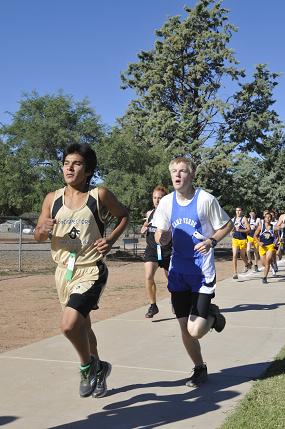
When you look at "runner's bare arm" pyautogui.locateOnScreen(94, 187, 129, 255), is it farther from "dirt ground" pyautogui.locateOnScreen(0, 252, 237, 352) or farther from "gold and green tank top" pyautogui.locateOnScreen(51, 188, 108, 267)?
"dirt ground" pyautogui.locateOnScreen(0, 252, 237, 352)

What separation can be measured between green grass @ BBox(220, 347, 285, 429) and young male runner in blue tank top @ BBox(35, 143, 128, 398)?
1.15 m

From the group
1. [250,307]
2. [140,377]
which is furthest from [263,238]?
[140,377]

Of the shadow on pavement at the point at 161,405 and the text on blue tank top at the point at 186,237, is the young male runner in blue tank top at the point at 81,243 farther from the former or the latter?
the text on blue tank top at the point at 186,237

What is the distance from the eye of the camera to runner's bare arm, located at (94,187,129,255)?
4297mm

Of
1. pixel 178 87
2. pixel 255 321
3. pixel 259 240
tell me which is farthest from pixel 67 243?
pixel 178 87

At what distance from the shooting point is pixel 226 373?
17.7 feet

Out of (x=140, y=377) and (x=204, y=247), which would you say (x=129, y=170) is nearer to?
(x=140, y=377)

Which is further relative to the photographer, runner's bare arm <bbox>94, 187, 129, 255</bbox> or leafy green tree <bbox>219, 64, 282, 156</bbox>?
leafy green tree <bbox>219, 64, 282, 156</bbox>

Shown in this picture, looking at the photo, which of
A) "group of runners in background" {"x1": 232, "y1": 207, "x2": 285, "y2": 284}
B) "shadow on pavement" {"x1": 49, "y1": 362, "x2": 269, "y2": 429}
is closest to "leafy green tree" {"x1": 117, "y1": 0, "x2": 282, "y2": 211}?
"group of runners in background" {"x1": 232, "y1": 207, "x2": 285, "y2": 284}

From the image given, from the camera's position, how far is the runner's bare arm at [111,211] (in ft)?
14.1

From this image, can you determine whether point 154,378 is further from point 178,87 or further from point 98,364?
point 178,87

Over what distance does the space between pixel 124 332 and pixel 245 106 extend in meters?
24.3

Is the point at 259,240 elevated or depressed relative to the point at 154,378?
elevated

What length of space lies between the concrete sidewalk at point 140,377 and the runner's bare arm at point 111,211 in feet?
4.14
